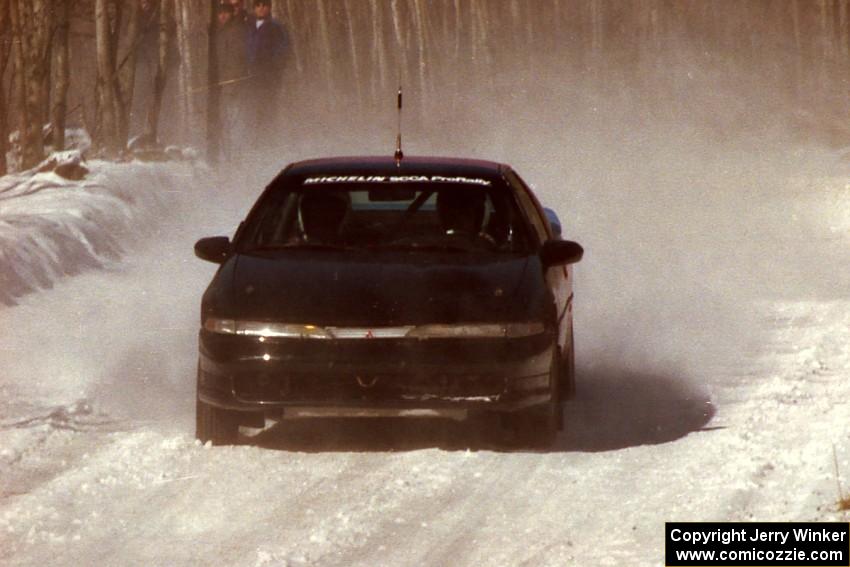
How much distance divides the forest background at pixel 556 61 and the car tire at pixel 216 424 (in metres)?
30.1

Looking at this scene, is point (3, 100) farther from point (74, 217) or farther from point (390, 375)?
point (390, 375)

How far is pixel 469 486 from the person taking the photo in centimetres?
805

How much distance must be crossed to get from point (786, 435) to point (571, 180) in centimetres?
2372

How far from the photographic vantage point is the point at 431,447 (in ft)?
30.1

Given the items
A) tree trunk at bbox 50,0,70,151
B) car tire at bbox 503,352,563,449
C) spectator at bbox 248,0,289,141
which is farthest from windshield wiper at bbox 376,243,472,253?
spectator at bbox 248,0,289,141

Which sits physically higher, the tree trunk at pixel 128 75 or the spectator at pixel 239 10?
the spectator at pixel 239 10

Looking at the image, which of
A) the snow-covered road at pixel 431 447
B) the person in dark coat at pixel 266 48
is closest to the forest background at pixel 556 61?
the person in dark coat at pixel 266 48

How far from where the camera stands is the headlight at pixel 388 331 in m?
8.60

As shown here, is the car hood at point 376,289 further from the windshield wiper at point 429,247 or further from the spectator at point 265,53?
the spectator at point 265,53

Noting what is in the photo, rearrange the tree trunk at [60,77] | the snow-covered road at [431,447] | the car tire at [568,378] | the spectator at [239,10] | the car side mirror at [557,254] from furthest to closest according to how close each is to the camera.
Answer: the spectator at [239,10]
the tree trunk at [60,77]
the car tire at [568,378]
the car side mirror at [557,254]
the snow-covered road at [431,447]

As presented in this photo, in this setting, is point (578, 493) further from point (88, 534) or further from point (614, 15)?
point (614, 15)

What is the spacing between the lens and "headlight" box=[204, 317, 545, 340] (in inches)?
339

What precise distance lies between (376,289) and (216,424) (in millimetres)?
949

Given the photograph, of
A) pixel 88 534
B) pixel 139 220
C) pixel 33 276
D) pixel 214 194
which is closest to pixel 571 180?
pixel 214 194
